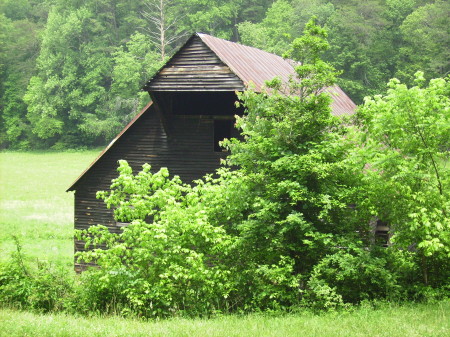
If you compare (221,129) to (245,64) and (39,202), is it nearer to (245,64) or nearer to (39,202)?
(245,64)

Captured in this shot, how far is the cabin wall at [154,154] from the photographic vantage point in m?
20.4

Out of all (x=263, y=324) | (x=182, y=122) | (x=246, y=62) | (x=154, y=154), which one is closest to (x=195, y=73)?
(x=182, y=122)

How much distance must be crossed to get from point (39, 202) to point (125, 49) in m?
34.8

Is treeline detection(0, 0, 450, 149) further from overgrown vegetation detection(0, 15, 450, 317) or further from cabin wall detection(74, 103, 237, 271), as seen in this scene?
overgrown vegetation detection(0, 15, 450, 317)

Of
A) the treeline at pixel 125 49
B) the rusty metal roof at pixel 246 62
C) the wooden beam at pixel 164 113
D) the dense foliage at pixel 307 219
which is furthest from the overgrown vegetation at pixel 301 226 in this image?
the treeline at pixel 125 49

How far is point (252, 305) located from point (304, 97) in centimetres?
464

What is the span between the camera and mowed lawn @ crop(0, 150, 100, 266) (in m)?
26.6

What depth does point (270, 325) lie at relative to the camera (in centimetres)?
1009

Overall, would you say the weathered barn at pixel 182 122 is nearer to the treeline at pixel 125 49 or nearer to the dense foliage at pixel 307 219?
the dense foliage at pixel 307 219

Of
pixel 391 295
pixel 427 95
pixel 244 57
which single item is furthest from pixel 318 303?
pixel 244 57

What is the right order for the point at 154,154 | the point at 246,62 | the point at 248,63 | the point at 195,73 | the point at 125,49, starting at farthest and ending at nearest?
the point at 125,49, the point at 248,63, the point at 246,62, the point at 154,154, the point at 195,73

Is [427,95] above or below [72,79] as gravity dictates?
below

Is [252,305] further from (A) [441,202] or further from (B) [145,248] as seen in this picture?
(A) [441,202]

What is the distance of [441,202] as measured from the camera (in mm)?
11680
